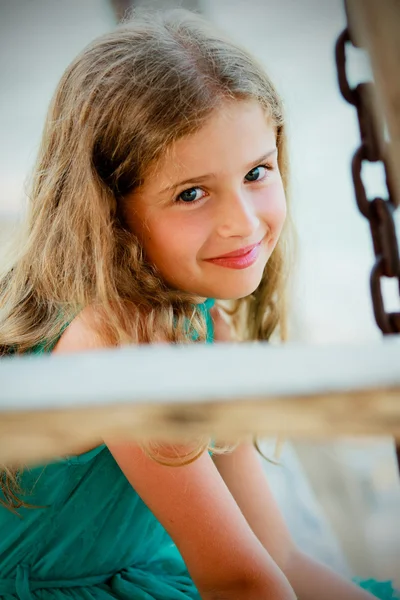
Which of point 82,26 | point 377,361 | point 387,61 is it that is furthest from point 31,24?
point 377,361

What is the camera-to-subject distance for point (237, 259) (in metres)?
1.17

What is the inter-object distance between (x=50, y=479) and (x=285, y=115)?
74 cm

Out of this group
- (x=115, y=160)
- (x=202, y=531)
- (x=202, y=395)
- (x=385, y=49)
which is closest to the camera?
(x=202, y=395)

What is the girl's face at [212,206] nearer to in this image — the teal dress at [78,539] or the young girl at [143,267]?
the young girl at [143,267]

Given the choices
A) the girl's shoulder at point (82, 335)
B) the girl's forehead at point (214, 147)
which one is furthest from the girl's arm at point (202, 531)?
the girl's forehead at point (214, 147)

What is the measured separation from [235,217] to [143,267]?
0.17 m

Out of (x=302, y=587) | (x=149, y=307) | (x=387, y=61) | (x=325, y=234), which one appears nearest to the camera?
(x=387, y=61)

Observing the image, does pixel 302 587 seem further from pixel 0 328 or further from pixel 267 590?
pixel 0 328

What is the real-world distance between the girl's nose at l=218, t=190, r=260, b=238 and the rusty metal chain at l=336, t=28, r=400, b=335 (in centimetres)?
22

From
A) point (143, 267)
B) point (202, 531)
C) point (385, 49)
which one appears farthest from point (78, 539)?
point (385, 49)

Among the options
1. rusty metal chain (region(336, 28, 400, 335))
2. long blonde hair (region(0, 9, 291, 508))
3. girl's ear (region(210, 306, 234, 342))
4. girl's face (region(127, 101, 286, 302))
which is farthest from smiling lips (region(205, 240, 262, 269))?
girl's ear (region(210, 306, 234, 342))

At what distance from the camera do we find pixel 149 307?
3.90 ft

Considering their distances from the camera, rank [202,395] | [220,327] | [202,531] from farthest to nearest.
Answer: [220,327] < [202,531] < [202,395]

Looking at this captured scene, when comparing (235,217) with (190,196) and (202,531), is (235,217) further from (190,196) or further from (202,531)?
(202,531)
